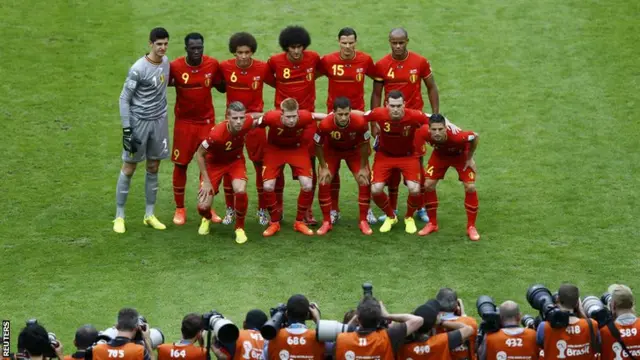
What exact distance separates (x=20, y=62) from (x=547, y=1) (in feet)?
27.1

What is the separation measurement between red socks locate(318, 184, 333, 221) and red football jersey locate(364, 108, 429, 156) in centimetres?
82

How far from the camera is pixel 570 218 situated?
15.7 metres

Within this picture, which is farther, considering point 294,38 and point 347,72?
point 347,72

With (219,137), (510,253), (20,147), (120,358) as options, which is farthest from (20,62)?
(120,358)

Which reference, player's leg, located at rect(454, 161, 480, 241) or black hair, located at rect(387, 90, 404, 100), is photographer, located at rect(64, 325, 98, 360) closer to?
black hair, located at rect(387, 90, 404, 100)

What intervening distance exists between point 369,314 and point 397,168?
204 inches

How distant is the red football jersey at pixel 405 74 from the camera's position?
15.8 metres

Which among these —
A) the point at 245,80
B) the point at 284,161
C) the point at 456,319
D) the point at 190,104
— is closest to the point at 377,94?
the point at 284,161

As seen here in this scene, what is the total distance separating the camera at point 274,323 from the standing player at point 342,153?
4.61m

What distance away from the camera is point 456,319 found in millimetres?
10961

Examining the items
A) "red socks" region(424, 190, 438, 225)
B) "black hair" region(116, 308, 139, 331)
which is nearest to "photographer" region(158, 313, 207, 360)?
"black hair" region(116, 308, 139, 331)

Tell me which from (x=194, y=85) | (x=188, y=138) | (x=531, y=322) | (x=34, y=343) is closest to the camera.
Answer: (x=34, y=343)

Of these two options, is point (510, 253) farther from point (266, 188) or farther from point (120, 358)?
point (120, 358)

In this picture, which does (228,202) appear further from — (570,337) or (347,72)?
(570,337)
